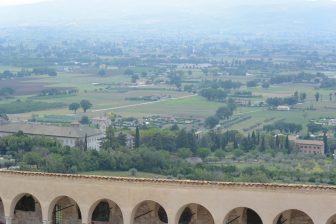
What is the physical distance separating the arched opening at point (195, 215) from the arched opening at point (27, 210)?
12.9ft

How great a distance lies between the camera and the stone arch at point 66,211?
21469 mm

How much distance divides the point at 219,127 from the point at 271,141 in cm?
1377

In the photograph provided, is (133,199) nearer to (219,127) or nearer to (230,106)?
(219,127)

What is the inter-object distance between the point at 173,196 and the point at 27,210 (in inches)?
175

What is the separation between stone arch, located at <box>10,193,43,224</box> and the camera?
2180cm

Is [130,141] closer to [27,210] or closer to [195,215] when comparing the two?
[27,210]

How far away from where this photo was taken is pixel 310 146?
56406 mm

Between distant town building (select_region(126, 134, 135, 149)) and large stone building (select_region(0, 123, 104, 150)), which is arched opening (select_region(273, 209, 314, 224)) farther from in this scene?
large stone building (select_region(0, 123, 104, 150))

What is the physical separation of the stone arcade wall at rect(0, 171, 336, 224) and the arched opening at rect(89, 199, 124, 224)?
0.13 meters

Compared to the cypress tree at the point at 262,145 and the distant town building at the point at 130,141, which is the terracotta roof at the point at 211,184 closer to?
the distant town building at the point at 130,141

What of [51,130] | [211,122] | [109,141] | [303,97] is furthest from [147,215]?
[303,97]

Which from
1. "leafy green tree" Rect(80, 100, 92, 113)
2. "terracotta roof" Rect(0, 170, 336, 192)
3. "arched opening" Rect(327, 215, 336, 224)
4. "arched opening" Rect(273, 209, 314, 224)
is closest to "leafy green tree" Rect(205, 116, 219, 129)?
"leafy green tree" Rect(80, 100, 92, 113)

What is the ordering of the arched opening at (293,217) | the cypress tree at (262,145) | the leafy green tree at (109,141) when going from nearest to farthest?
the arched opening at (293,217) < the leafy green tree at (109,141) < the cypress tree at (262,145)

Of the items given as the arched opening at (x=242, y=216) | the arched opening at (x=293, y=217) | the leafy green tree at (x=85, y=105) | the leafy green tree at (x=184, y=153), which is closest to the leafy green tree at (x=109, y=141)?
the leafy green tree at (x=184, y=153)
